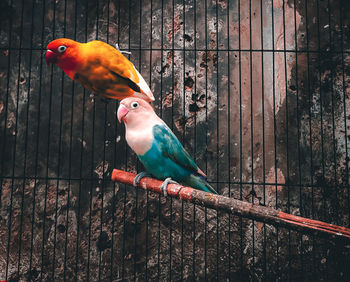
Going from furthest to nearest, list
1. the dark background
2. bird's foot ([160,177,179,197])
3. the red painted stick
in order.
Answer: the dark background, bird's foot ([160,177,179,197]), the red painted stick

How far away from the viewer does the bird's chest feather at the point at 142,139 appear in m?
1.19

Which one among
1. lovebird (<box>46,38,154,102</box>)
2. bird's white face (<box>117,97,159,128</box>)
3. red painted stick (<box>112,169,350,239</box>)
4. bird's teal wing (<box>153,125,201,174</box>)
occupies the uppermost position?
lovebird (<box>46,38,154,102</box>)

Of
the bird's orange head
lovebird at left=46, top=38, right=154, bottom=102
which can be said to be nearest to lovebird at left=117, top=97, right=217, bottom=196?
lovebird at left=46, top=38, right=154, bottom=102

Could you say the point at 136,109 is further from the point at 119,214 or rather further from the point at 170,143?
the point at 119,214

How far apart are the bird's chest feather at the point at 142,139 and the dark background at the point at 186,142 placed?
54 cm

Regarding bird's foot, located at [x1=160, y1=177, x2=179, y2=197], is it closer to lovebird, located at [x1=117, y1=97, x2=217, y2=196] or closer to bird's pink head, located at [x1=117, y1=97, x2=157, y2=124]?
lovebird, located at [x1=117, y1=97, x2=217, y2=196]

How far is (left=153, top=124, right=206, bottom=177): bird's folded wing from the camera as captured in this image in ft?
3.99

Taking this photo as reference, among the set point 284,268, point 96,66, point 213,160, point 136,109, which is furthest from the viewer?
point 213,160

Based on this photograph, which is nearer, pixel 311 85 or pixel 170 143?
pixel 170 143

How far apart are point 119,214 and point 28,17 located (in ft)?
4.48

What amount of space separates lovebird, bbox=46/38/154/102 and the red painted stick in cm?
42

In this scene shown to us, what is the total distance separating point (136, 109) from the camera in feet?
3.98

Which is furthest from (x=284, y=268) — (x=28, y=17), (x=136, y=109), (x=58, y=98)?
(x=28, y=17)

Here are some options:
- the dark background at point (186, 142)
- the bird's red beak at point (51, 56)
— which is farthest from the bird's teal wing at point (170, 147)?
the bird's red beak at point (51, 56)
